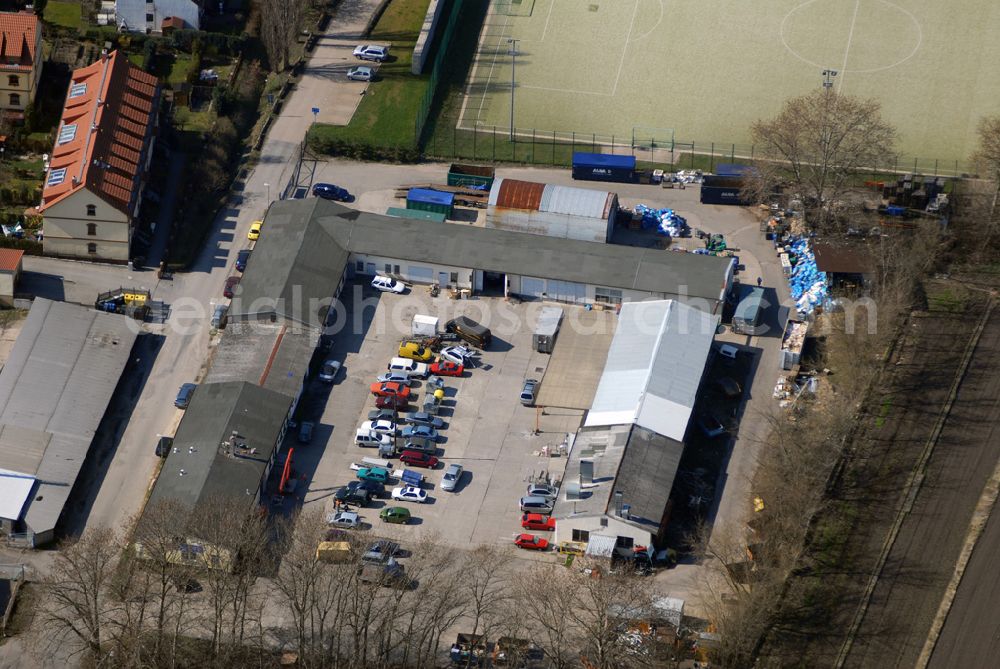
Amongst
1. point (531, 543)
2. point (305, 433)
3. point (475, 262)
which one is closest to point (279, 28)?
point (475, 262)

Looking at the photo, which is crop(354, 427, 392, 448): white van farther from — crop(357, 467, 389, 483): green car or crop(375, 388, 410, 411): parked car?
crop(375, 388, 410, 411): parked car

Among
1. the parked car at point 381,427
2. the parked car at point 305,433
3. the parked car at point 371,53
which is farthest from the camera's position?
the parked car at point 371,53

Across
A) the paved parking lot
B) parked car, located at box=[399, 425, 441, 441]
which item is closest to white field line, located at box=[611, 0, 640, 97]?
the paved parking lot

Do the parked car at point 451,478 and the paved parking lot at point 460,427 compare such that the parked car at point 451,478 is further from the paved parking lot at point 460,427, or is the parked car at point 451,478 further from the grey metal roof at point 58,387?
the grey metal roof at point 58,387

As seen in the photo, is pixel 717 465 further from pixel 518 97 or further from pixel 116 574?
pixel 518 97

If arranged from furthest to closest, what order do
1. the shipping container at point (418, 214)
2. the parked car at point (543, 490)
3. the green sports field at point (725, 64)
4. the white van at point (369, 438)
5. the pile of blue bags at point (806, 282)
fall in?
1. the green sports field at point (725, 64)
2. the shipping container at point (418, 214)
3. the pile of blue bags at point (806, 282)
4. the white van at point (369, 438)
5. the parked car at point (543, 490)

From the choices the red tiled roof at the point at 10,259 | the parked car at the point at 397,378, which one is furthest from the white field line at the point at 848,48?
the red tiled roof at the point at 10,259

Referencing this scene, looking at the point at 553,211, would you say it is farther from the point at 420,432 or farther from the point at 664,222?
the point at 420,432
